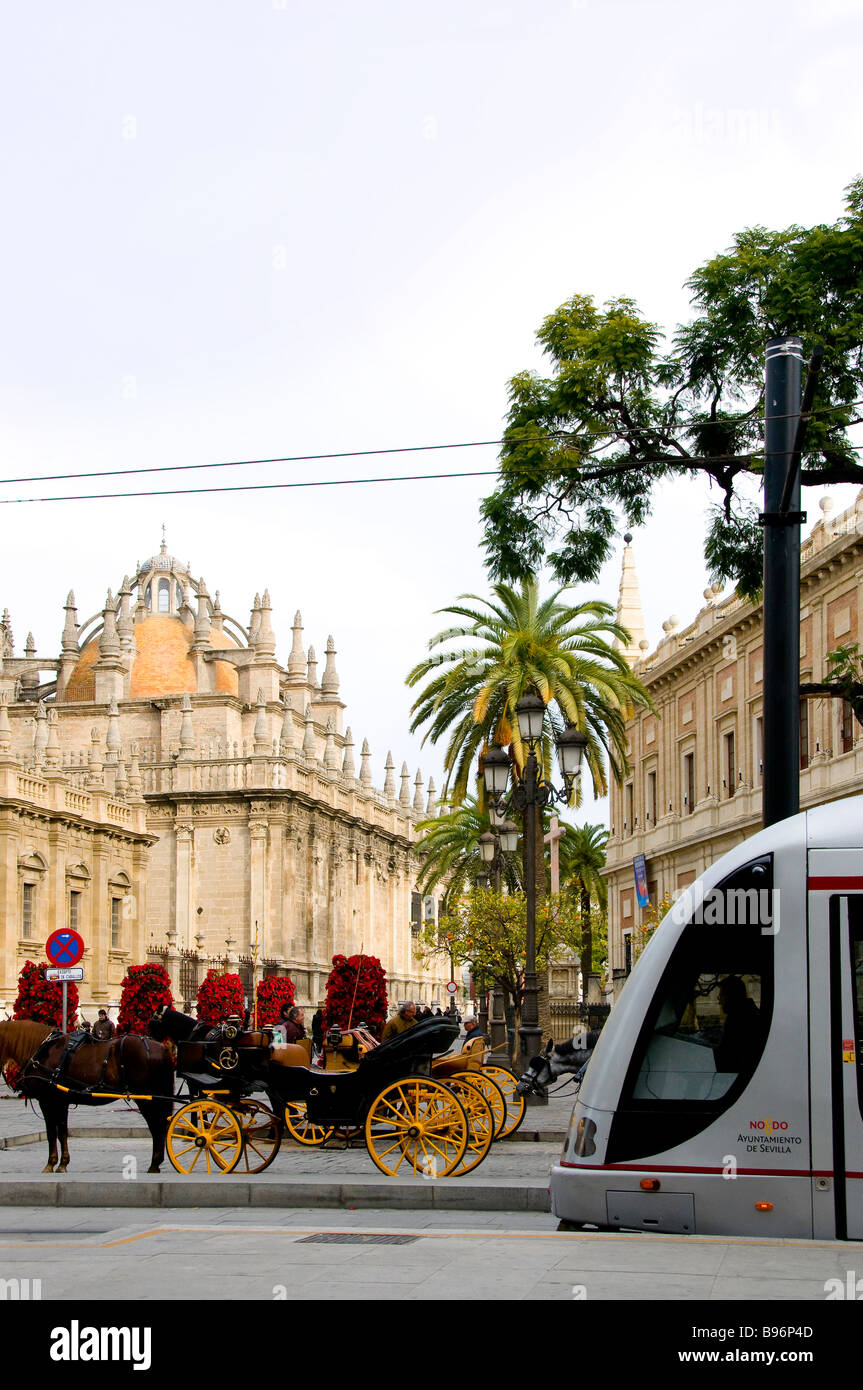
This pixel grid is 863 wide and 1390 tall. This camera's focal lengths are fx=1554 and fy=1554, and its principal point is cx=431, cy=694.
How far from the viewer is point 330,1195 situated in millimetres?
11664

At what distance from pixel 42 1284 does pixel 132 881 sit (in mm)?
39868

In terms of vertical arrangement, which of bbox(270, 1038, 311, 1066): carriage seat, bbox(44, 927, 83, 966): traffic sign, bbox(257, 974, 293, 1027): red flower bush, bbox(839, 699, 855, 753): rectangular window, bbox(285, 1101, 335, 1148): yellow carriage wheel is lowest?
bbox(257, 974, 293, 1027): red flower bush

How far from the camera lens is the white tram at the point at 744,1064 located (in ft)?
27.0

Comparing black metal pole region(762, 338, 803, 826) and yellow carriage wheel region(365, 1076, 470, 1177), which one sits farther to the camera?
yellow carriage wheel region(365, 1076, 470, 1177)

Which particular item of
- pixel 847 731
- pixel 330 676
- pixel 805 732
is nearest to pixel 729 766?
pixel 805 732

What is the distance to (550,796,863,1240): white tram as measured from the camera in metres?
8.23

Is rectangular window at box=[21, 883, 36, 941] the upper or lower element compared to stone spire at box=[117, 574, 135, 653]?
lower

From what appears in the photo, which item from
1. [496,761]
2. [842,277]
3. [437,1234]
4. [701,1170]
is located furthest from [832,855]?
[496,761]

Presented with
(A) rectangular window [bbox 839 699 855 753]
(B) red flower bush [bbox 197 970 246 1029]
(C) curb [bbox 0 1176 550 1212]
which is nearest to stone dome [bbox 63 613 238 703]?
(B) red flower bush [bbox 197 970 246 1029]

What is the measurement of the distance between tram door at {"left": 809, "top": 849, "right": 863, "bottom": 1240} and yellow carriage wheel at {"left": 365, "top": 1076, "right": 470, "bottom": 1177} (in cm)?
460

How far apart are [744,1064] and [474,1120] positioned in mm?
5845

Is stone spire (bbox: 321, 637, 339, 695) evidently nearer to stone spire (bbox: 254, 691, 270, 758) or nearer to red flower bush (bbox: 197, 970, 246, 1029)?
stone spire (bbox: 254, 691, 270, 758)

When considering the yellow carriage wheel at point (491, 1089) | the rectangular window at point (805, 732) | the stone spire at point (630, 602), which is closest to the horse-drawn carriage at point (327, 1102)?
the yellow carriage wheel at point (491, 1089)
